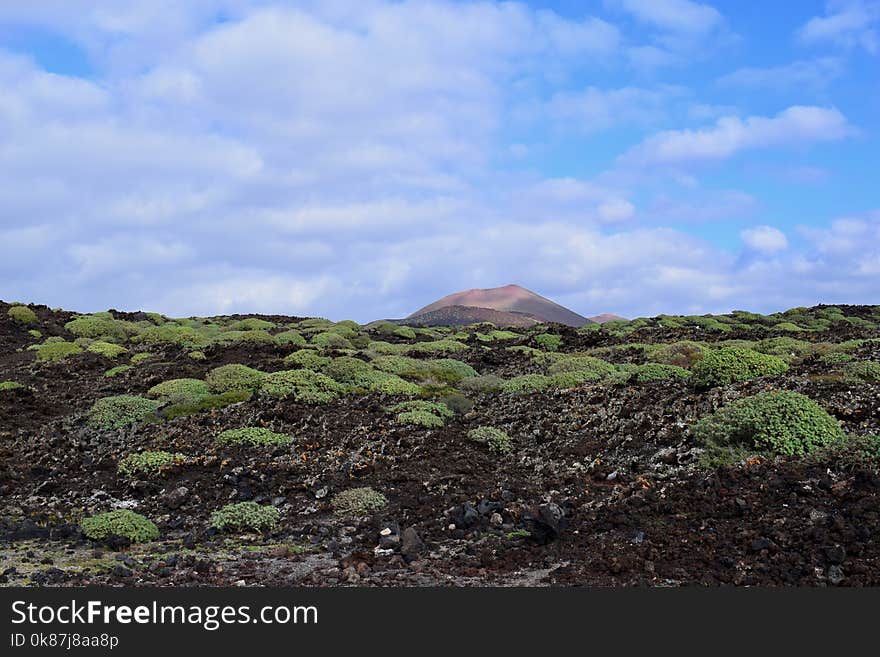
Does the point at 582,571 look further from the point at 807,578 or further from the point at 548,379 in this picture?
the point at 548,379

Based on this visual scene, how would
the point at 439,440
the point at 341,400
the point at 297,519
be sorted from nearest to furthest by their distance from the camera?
1. the point at 297,519
2. the point at 439,440
3. the point at 341,400

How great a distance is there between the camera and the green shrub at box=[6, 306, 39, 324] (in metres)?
34.4

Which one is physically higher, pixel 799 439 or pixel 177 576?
pixel 799 439

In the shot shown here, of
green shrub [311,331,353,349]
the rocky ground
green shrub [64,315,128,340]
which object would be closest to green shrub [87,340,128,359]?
green shrub [64,315,128,340]

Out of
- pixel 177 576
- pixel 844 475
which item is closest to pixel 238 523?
pixel 177 576

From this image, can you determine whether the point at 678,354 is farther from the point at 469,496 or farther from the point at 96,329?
the point at 96,329

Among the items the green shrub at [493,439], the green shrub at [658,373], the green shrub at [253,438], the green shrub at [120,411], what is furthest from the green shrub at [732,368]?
the green shrub at [120,411]

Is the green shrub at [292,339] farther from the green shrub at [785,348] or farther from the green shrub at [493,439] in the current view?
the green shrub at [785,348]

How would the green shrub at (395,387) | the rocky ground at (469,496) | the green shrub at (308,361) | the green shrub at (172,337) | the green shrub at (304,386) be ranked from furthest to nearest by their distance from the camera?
the green shrub at (172,337), the green shrub at (308,361), the green shrub at (395,387), the green shrub at (304,386), the rocky ground at (469,496)

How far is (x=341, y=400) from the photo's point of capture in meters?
19.0

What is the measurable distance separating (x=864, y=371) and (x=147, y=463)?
15.0 meters

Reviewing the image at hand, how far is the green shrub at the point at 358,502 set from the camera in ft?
41.1

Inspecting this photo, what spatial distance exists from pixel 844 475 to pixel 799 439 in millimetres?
1172

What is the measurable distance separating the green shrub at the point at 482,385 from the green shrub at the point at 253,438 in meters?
6.54
